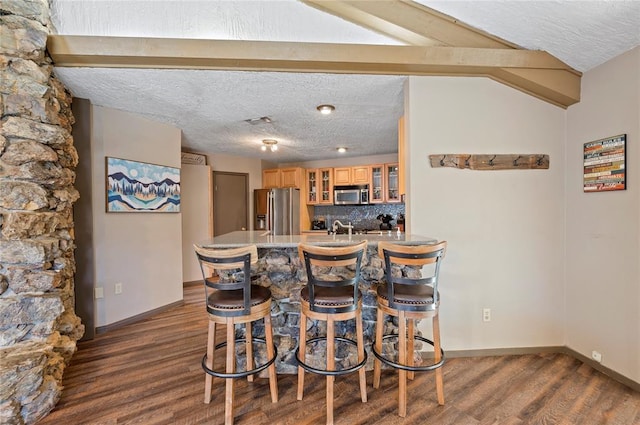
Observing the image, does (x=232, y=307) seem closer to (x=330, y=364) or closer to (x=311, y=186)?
(x=330, y=364)

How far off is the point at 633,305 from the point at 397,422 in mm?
1889

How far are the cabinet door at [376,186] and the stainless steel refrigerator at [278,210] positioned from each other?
1.49m

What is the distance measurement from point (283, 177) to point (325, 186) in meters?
0.89

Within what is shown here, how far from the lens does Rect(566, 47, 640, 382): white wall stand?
2.08 m

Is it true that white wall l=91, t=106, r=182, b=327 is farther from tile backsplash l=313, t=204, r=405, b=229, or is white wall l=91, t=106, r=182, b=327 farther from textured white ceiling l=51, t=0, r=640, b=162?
tile backsplash l=313, t=204, r=405, b=229

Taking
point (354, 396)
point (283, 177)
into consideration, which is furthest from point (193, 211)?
point (354, 396)

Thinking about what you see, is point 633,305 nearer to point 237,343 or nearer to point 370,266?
point 370,266

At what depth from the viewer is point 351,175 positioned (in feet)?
18.7

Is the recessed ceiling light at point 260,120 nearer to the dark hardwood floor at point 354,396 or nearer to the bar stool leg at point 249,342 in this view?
the bar stool leg at point 249,342

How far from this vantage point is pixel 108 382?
220 cm

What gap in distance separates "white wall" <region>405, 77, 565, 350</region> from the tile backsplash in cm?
306

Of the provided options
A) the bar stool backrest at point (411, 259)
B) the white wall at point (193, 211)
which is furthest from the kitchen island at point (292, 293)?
the white wall at point (193, 211)

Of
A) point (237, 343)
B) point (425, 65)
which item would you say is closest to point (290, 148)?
point (425, 65)

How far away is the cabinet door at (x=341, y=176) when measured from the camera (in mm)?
5719
